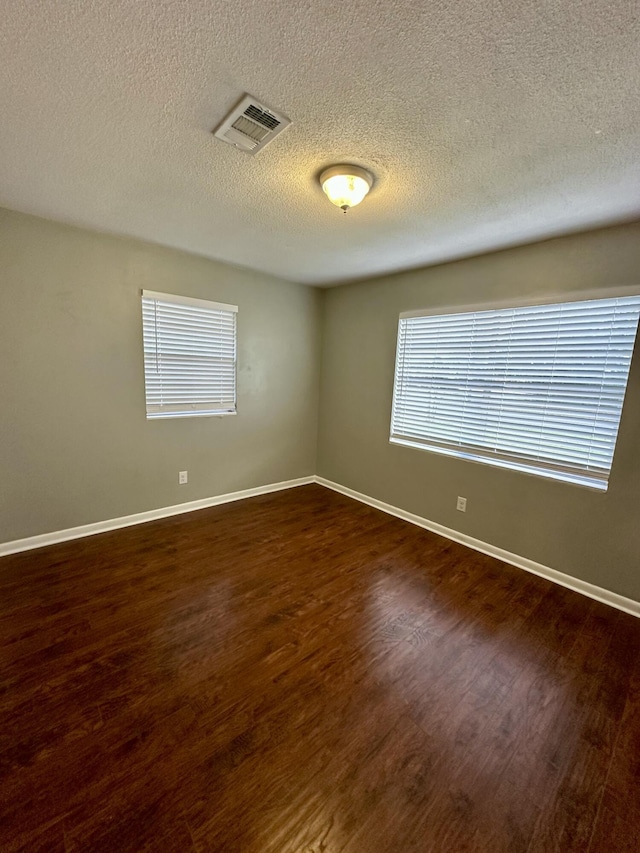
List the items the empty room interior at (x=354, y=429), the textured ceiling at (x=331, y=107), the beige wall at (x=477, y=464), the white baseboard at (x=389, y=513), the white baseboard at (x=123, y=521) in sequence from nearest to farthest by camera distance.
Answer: the textured ceiling at (x=331, y=107) < the empty room interior at (x=354, y=429) < the beige wall at (x=477, y=464) < the white baseboard at (x=389, y=513) < the white baseboard at (x=123, y=521)

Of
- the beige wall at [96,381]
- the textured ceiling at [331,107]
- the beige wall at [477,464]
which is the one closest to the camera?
the textured ceiling at [331,107]

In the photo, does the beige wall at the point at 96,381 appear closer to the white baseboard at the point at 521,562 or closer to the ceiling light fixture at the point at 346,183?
the white baseboard at the point at 521,562

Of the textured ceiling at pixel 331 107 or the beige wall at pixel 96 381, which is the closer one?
the textured ceiling at pixel 331 107

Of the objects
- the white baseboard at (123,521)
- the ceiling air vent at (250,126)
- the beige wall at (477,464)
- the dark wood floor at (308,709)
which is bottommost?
the dark wood floor at (308,709)

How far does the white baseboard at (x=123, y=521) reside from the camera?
2.58 m

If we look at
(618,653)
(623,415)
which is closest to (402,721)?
(618,653)

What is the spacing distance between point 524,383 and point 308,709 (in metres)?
2.54

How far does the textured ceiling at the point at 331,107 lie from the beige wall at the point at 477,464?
11.6 inches

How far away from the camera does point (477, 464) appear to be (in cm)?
288

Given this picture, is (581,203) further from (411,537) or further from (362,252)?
(411,537)

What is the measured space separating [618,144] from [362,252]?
5.57 ft

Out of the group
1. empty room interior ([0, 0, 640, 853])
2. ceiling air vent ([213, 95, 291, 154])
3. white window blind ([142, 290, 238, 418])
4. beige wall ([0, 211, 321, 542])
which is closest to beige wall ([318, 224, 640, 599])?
empty room interior ([0, 0, 640, 853])

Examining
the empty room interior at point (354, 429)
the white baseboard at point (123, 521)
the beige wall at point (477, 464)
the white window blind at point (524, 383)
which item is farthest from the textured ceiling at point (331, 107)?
the white baseboard at point (123, 521)

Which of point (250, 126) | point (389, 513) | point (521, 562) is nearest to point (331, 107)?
point (250, 126)
